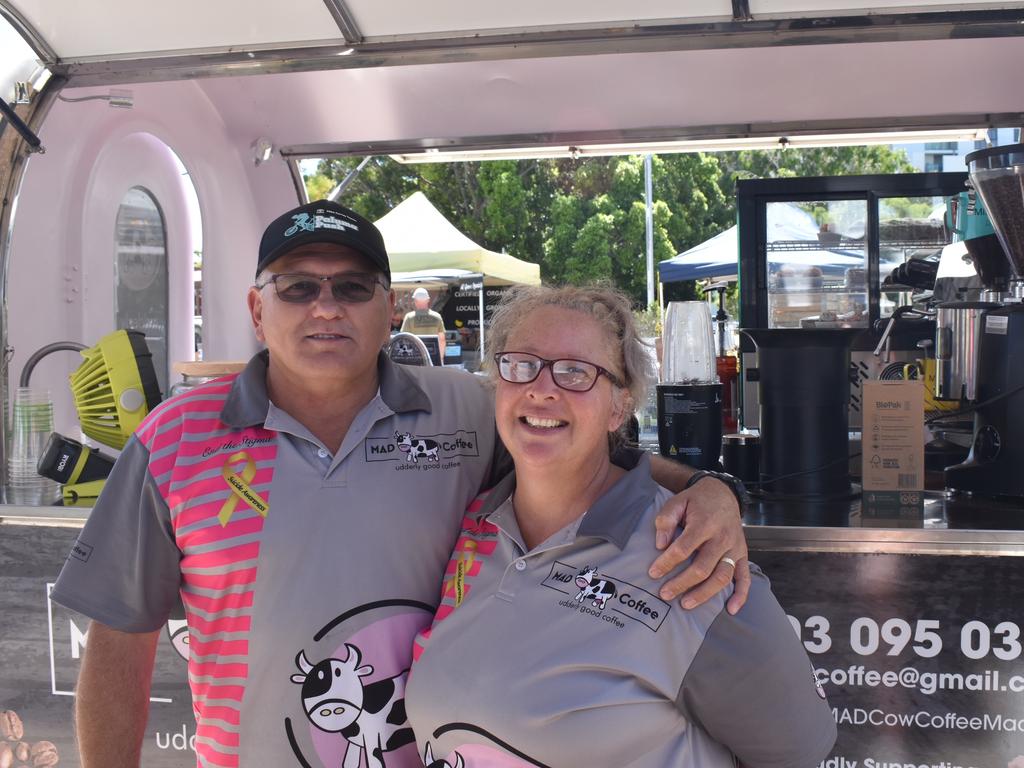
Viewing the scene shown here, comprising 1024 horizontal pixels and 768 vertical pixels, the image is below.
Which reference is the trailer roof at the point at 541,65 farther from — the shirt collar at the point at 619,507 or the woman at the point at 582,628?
the shirt collar at the point at 619,507

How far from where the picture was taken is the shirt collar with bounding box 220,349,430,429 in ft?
6.38

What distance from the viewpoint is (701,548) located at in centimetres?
163

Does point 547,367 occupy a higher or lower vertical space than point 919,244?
lower

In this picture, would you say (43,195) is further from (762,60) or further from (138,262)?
(762,60)

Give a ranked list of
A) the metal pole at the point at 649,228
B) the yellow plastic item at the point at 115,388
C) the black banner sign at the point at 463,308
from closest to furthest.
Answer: the yellow plastic item at the point at 115,388
the black banner sign at the point at 463,308
the metal pole at the point at 649,228

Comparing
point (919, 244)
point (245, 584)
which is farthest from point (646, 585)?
point (919, 244)

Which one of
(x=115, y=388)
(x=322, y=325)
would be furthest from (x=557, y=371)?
(x=115, y=388)

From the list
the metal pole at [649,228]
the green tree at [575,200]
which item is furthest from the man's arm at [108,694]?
the green tree at [575,200]

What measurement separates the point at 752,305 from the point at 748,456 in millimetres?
1945

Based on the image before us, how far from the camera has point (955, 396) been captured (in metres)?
2.78

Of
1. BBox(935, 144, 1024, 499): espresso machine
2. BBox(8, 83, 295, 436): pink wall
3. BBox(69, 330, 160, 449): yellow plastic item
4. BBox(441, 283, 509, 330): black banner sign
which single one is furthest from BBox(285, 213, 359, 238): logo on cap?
BBox(441, 283, 509, 330): black banner sign

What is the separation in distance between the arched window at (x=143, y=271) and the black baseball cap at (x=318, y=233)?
247 centimetres

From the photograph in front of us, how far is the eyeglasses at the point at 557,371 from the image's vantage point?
5.82 ft

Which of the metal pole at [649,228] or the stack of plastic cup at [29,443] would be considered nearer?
the stack of plastic cup at [29,443]
